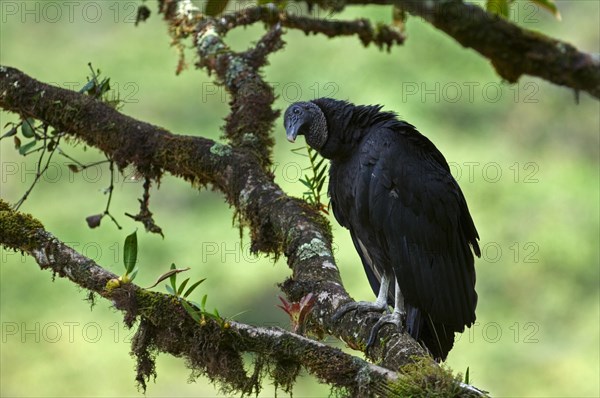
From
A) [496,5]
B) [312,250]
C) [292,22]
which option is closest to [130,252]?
[312,250]

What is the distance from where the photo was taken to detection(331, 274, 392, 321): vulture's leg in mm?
3211

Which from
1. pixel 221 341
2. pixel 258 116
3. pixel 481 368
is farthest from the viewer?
pixel 481 368

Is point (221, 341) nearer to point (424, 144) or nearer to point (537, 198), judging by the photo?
point (424, 144)

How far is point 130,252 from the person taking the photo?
2.84 m

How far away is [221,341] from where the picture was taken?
2.69m

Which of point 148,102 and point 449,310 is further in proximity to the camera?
point 148,102

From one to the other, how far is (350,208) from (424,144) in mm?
393

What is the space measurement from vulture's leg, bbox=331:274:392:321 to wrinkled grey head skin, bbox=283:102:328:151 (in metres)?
0.62

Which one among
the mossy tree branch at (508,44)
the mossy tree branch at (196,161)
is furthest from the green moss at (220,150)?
the mossy tree branch at (508,44)

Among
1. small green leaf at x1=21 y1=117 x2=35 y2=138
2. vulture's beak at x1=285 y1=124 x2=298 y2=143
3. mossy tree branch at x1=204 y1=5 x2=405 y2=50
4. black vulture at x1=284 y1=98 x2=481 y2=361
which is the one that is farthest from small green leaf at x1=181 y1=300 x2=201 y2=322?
mossy tree branch at x1=204 y1=5 x2=405 y2=50

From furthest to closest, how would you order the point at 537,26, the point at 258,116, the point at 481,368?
1. the point at 537,26
2. the point at 481,368
3. the point at 258,116

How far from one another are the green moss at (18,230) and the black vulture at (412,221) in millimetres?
1184

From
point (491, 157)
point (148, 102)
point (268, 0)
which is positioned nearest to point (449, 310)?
point (268, 0)

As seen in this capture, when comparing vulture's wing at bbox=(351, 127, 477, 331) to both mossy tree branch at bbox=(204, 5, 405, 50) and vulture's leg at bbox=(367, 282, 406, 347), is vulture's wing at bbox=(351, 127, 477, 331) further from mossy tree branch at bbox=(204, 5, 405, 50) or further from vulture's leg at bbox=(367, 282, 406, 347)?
mossy tree branch at bbox=(204, 5, 405, 50)
